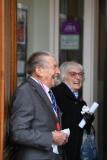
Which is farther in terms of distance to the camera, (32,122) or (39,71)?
(39,71)

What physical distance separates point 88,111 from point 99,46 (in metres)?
1.76

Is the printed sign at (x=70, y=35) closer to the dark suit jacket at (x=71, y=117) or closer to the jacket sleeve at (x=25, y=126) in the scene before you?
the dark suit jacket at (x=71, y=117)

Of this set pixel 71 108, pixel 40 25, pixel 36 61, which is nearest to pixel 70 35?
Answer: pixel 40 25

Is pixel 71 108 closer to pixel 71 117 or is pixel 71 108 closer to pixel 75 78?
pixel 71 117

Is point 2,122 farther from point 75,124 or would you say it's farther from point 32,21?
point 32,21

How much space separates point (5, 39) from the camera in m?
3.79

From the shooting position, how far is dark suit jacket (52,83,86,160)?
193 inches

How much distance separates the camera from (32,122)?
3.84 m

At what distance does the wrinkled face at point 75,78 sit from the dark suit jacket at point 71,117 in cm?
10

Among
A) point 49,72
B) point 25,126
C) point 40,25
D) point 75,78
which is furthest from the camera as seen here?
point 40,25

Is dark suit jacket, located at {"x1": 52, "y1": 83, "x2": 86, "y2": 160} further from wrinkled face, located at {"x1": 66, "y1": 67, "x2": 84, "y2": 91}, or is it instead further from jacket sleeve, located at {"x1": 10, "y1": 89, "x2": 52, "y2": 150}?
jacket sleeve, located at {"x1": 10, "y1": 89, "x2": 52, "y2": 150}

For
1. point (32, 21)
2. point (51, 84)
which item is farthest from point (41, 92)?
point (32, 21)

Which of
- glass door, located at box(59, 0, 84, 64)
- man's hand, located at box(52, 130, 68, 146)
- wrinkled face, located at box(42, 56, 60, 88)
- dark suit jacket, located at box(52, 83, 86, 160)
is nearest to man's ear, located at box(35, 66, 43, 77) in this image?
wrinkled face, located at box(42, 56, 60, 88)

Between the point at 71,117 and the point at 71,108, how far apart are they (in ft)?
0.29
